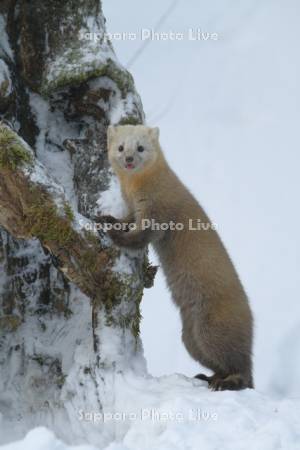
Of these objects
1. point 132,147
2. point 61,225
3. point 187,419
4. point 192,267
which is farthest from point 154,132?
point 187,419

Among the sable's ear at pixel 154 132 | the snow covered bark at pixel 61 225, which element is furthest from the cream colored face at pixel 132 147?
the snow covered bark at pixel 61 225

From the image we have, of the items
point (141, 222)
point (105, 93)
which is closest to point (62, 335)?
point (141, 222)

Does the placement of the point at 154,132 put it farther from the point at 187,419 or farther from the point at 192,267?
the point at 187,419

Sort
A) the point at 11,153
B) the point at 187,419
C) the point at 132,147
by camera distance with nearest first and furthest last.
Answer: the point at 187,419 → the point at 11,153 → the point at 132,147

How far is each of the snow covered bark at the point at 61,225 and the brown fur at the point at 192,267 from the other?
0.23 meters

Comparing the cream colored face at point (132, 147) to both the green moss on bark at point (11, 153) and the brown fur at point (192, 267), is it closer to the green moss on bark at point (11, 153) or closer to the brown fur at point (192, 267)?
the brown fur at point (192, 267)

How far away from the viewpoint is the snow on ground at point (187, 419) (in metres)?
3.81

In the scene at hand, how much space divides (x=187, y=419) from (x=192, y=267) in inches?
61.2

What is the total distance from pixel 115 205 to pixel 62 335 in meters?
1.13

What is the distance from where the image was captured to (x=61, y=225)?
4770 millimetres

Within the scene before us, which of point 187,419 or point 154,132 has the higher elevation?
point 154,132

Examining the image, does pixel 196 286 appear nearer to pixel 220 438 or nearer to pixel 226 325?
pixel 226 325

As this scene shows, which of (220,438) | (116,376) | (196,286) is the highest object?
(196,286)

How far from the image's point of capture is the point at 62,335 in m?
5.59
